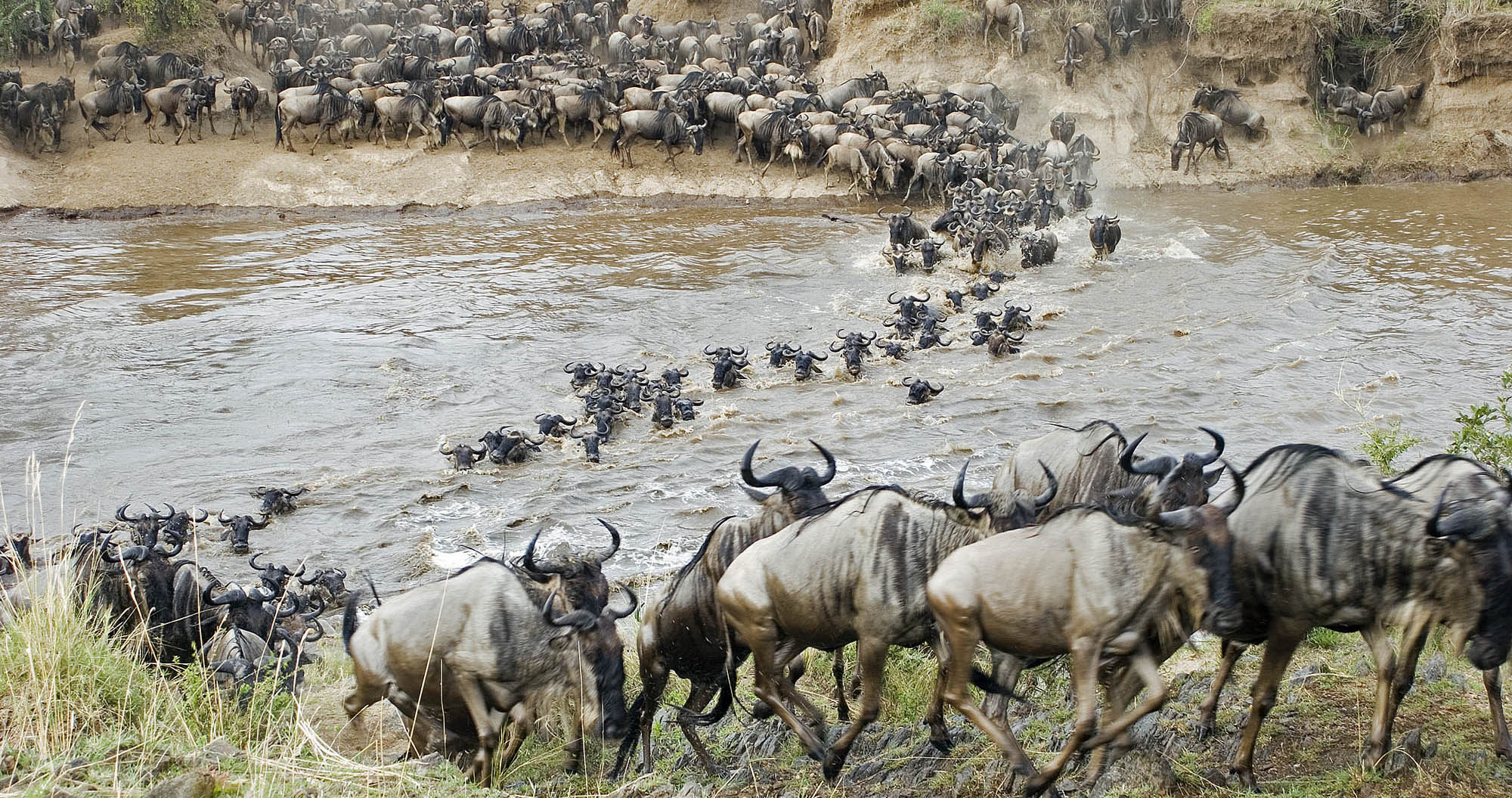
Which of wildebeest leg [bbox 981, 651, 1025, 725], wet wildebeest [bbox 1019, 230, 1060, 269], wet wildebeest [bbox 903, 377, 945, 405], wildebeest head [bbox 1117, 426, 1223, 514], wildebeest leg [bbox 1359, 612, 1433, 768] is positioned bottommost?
wet wildebeest [bbox 903, 377, 945, 405]

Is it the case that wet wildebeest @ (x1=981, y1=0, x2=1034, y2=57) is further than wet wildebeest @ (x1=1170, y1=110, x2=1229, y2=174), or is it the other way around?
wet wildebeest @ (x1=981, y1=0, x2=1034, y2=57)

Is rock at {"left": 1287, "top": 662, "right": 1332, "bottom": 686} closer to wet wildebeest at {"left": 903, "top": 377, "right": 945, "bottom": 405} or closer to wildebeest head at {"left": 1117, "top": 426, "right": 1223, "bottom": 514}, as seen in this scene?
wildebeest head at {"left": 1117, "top": 426, "right": 1223, "bottom": 514}

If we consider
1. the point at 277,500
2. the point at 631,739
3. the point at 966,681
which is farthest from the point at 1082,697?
Result: the point at 277,500

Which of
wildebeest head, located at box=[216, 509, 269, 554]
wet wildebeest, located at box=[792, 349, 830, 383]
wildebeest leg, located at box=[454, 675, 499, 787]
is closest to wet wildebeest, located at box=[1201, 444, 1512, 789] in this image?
wildebeest leg, located at box=[454, 675, 499, 787]

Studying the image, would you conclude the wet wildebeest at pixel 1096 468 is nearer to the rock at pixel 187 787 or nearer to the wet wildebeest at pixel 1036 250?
the rock at pixel 187 787

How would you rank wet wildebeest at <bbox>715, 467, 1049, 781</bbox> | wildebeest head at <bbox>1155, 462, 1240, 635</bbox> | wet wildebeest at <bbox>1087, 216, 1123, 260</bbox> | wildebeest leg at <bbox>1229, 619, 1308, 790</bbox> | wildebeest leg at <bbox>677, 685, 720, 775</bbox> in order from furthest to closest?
wet wildebeest at <bbox>1087, 216, 1123, 260</bbox>, wildebeest leg at <bbox>677, 685, 720, 775</bbox>, wet wildebeest at <bbox>715, 467, 1049, 781</bbox>, wildebeest leg at <bbox>1229, 619, 1308, 790</bbox>, wildebeest head at <bbox>1155, 462, 1240, 635</bbox>

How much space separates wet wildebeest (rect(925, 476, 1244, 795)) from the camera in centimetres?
376

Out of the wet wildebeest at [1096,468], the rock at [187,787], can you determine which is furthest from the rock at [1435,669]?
the rock at [187,787]

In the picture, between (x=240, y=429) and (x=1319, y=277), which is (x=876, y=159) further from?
(x=240, y=429)

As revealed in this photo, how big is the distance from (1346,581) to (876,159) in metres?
17.6

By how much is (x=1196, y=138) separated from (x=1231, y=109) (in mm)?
1275

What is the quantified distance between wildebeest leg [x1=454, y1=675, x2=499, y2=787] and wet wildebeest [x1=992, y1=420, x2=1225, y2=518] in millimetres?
2064

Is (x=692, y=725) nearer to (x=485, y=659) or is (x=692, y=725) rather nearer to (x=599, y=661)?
(x=599, y=661)

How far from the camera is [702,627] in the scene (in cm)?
475
